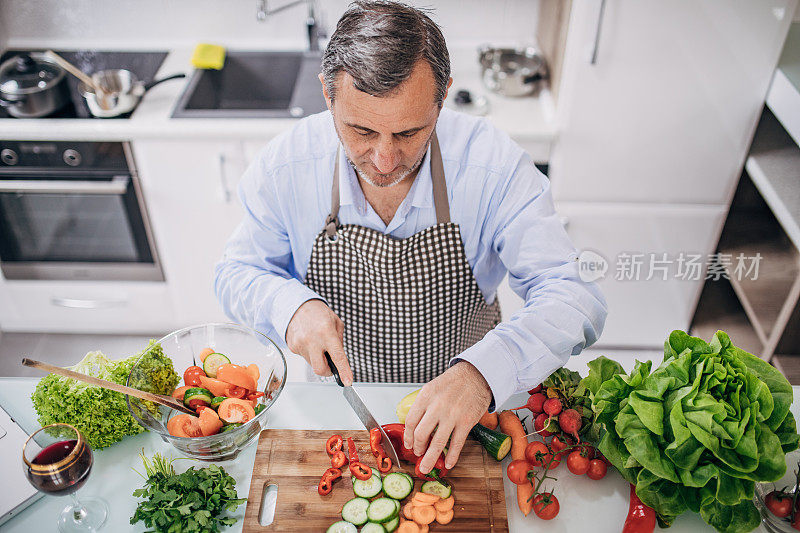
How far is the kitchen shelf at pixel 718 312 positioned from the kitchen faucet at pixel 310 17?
6.38 ft

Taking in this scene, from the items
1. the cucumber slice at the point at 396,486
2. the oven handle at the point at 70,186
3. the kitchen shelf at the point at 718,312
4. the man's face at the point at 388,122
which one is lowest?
the kitchen shelf at the point at 718,312

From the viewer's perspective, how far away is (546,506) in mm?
1256

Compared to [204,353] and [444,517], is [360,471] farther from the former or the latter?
[204,353]

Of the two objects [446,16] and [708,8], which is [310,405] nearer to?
[708,8]

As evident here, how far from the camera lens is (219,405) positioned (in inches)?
53.5

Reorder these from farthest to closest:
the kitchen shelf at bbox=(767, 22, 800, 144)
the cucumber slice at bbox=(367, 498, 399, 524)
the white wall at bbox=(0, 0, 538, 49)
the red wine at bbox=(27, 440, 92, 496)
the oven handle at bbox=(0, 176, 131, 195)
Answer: the white wall at bbox=(0, 0, 538, 49) → the oven handle at bbox=(0, 176, 131, 195) → the kitchen shelf at bbox=(767, 22, 800, 144) → the cucumber slice at bbox=(367, 498, 399, 524) → the red wine at bbox=(27, 440, 92, 496)

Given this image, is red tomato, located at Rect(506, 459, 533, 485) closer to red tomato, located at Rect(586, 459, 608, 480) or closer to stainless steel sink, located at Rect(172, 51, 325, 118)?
red tomato, located at Rect(586, 459, 608, 480)

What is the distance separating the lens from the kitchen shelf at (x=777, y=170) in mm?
2307

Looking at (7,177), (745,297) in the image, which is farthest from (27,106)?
(745,297)

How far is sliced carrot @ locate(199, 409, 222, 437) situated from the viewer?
1.31 meters

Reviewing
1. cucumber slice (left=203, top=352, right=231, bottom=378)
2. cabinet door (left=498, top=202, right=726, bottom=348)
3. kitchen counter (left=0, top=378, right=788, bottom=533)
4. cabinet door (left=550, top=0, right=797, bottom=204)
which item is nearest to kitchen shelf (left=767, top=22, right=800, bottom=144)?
cabinet door (left=550, top=0, right=797, bottom=204)

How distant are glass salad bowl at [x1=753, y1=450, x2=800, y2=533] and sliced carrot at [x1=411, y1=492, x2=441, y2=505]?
0.58 metres

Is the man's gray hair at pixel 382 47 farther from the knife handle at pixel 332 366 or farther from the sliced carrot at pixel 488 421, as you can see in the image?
the sliced carrot at pixel 488 421

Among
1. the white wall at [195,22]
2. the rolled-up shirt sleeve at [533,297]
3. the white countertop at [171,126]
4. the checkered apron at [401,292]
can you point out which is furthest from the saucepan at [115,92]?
the rolled-up shirt sleeve at [533,297]
